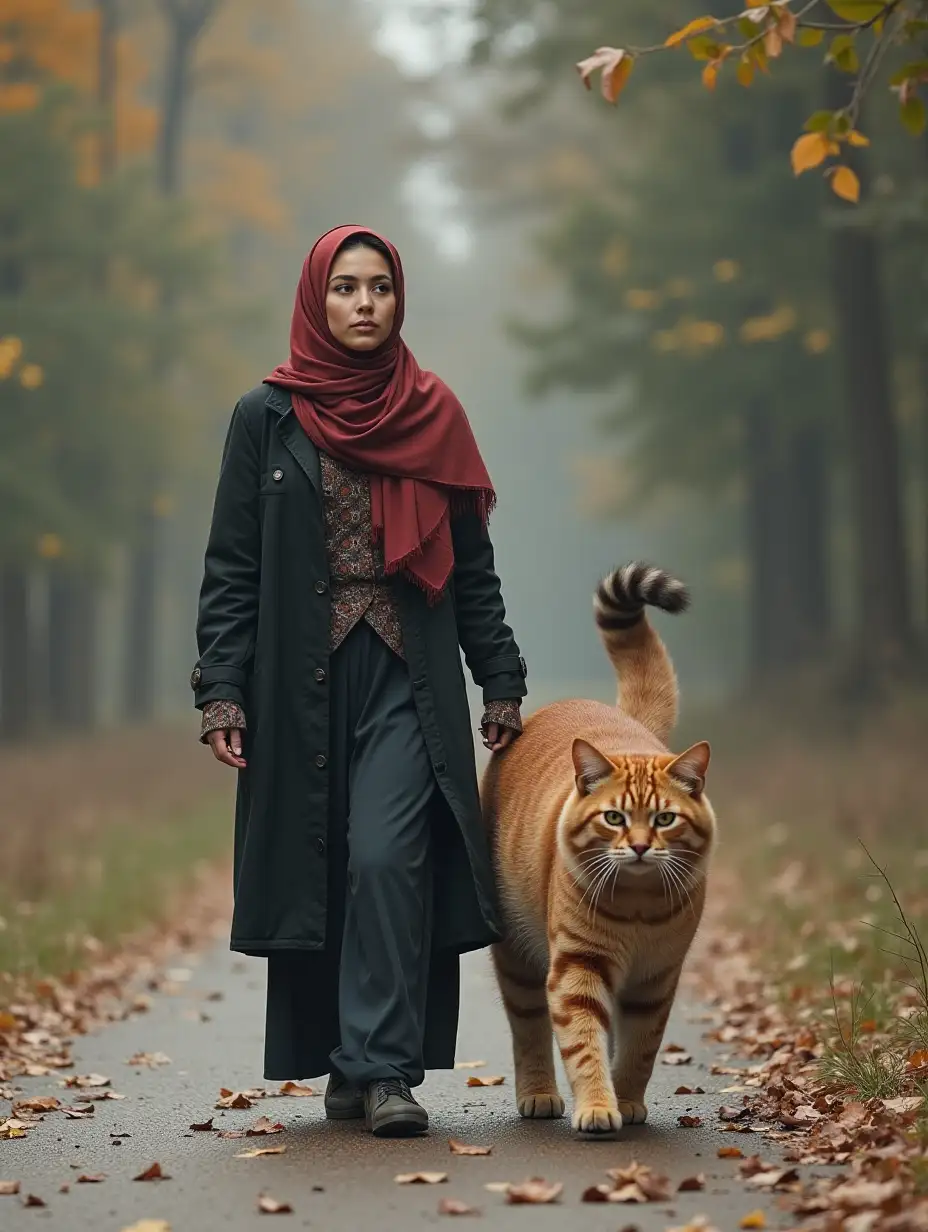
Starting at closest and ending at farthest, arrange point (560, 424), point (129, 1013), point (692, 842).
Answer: point (692, 842) → point (129, 1013) → point (560, 424)

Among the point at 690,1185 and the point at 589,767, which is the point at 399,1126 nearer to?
the point at 690,1185

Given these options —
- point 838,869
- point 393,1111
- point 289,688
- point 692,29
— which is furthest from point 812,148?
point 838,869

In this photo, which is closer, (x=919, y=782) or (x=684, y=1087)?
(x=684, y=1087)

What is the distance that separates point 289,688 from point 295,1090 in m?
1.82

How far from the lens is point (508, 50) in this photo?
21906mm

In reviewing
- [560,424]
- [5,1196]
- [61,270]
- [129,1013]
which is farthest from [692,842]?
[560,424]

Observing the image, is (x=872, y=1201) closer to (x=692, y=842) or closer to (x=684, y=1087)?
(x=692, y=842)

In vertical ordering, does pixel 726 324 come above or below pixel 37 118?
below

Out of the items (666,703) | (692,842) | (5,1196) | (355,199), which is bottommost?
(5,1196)

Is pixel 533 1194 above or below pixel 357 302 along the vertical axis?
below

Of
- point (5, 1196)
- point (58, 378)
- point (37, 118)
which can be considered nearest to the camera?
point (5, 1196)

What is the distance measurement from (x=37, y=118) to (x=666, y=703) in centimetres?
1530

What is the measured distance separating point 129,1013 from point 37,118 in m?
13.5

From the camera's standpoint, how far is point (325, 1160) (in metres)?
5.40
